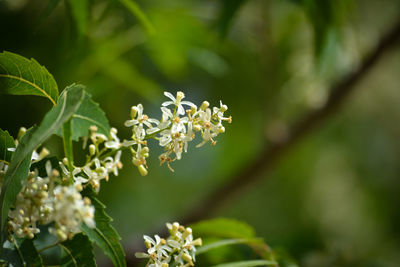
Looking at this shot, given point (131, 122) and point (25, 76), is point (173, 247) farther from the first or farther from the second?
point (25, 76)

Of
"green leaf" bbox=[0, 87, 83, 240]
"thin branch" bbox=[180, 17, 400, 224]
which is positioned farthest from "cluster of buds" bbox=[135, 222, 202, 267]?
"thin branch" bbox=[180, 17, 400, 224]

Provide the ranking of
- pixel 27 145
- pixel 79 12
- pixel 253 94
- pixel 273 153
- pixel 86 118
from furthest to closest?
pixel 253 94 → pixel 273 153 → pixel 79 12 → pixel 86 118 → pixel 27 145

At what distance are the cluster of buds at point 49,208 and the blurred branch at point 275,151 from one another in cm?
139

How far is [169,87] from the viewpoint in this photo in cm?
268

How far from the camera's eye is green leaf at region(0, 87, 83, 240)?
667 millimetres

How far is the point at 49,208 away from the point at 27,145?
0.34 feet

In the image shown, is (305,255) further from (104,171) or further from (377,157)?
(377,157)

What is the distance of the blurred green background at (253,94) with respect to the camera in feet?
5.63

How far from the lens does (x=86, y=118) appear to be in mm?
794

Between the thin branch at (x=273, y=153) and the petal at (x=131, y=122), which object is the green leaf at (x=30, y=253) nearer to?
the petal at (x=131, y=122)

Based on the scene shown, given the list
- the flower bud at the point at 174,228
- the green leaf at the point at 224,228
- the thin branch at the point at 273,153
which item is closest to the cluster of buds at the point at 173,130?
the flower bud at the point at 174,228

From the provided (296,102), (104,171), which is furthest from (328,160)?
(104,171)

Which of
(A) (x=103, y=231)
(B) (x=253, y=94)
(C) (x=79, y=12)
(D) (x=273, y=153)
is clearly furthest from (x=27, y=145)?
(B) (x=253, y=94)

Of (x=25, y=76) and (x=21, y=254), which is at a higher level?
(x=25, y=76)
